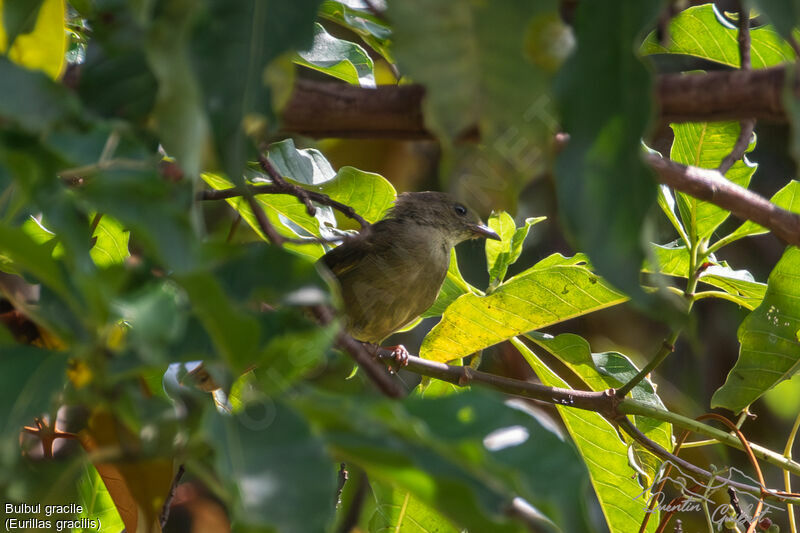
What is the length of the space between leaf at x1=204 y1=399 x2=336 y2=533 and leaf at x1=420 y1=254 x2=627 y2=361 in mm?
1916

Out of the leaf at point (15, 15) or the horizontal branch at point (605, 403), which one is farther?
the horizontal branch at point (605, 403)

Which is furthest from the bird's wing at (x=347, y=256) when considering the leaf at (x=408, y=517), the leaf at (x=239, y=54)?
the leaf at (x=239, y=54)

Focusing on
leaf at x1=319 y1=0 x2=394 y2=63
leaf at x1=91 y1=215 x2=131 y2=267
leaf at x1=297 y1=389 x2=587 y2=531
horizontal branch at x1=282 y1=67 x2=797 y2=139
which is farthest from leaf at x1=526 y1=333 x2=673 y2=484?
leaf at x1=297 y1=389 x2=587 y2=531

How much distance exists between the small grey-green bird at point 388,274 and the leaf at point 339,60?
65.6 inches

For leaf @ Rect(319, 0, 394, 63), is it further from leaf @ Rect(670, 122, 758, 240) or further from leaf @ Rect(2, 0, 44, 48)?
leaf @ Rect(2, 0, 44, 48)

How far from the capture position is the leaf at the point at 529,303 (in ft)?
9.58

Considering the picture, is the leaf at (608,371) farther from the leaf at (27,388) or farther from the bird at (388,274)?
the leaf at (27,388)

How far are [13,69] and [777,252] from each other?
21.5ft

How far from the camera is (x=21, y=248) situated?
1.07m

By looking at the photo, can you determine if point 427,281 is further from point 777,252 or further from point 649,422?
point 777,252

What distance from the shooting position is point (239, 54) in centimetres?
130

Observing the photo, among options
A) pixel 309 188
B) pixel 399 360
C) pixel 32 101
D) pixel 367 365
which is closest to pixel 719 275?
pixel 399 360

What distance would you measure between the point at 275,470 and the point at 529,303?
6.59 ft

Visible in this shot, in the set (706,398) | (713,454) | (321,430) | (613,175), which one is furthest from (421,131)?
(706,398)
